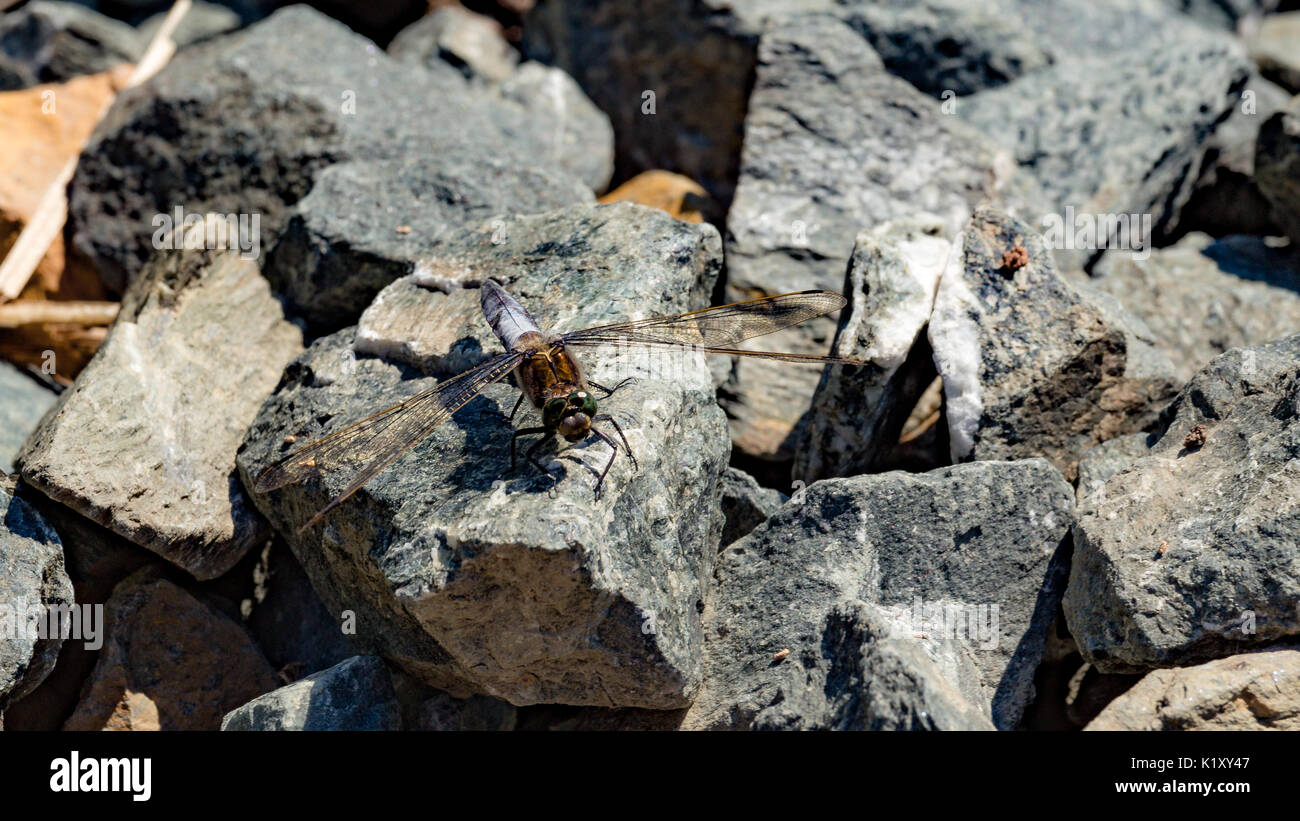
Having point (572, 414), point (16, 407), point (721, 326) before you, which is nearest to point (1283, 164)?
point (721, 326)

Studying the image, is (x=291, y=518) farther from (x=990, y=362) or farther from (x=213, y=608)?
(x=990, y=362)

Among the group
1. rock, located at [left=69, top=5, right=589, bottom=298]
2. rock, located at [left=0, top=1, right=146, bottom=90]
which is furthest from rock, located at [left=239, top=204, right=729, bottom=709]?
rock, located at [left=0, top=1, right=146, bottom=90]

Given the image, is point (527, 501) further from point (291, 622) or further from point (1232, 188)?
point (1232, 188)

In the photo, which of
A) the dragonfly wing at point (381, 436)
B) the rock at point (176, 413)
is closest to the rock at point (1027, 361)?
the dragonfly wing at point (381, 436)

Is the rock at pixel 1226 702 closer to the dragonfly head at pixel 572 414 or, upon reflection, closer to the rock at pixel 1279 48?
the dragonfly head at pixel 572 414

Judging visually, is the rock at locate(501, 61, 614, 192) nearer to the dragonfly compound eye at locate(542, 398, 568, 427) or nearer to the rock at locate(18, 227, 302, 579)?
the rock at locate(18, 227, 302, 579)
